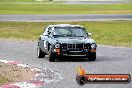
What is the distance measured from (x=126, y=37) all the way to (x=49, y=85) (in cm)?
2248

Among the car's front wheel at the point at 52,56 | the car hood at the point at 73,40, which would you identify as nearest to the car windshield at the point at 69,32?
the car hood at the point at 73,40

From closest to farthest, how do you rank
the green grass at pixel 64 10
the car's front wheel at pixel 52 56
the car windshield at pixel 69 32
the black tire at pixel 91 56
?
1. the car's front wheel at pixel 52 56
2. the black tire at pixel 91 56
3. the car windshield at pixel 69 32
4. the green grass at pixel 64 10

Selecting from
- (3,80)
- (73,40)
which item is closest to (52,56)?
(73,40)

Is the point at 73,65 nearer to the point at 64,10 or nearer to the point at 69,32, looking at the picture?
the point at 69,32

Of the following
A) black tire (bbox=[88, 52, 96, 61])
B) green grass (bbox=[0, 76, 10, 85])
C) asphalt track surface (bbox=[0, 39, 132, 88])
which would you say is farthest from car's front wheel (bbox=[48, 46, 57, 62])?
green grass (bbox=[0, 76, 10, 85])

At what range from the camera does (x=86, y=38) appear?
20.2m

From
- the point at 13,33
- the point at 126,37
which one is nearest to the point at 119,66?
the point at 126,37

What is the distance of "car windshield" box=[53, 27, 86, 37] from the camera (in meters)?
20.6

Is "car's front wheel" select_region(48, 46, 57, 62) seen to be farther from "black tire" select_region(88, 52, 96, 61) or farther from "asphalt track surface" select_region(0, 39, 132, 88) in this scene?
"black tire" select_region(88, 52, 96, 61)

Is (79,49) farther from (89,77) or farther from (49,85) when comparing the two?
(89,77)

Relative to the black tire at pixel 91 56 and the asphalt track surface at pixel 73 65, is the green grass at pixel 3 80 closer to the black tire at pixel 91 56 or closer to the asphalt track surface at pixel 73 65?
the asphalt track surface at pixel 73 65

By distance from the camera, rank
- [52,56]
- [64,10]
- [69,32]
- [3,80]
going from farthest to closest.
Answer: [64,10] → [69,32] → [52,56] → [3,80]

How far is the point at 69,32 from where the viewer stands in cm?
2069

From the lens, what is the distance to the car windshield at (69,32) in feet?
67.5
